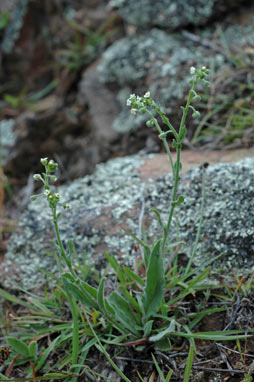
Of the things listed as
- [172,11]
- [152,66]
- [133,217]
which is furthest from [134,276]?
[172,11]

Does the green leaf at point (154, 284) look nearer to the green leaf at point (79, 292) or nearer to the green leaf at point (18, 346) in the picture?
the green leaf at point (79, 292)

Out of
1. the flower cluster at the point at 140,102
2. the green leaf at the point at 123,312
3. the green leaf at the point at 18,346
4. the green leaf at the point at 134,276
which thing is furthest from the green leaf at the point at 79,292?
the flower cluster at the point at 140,102

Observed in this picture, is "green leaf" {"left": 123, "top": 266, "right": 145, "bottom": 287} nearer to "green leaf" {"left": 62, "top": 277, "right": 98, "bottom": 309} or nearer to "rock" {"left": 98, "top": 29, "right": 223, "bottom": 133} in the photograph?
"green leaf" {"left": 62, "top": 277, "right": 98, "bottom": 309}

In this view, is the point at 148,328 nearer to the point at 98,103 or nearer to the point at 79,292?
the point at 79,292

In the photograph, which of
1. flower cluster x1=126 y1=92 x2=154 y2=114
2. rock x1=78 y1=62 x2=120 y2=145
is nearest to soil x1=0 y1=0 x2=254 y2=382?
rock x1=78 y1=62 x2=120 y2=145

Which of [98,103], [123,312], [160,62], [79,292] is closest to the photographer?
[79,292]

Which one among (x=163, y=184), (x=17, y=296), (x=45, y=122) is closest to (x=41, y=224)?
(x=17, y=296)

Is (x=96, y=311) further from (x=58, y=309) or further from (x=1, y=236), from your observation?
(x=1, y=236)
